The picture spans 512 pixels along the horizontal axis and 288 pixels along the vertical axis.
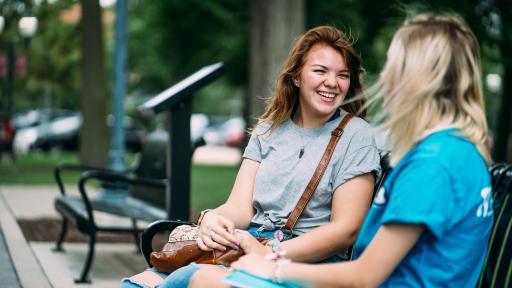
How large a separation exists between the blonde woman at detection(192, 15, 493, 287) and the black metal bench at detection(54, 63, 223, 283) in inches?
117

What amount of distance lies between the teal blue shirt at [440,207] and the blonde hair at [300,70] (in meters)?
1.11

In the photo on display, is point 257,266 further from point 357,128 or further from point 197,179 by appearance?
point 197,179

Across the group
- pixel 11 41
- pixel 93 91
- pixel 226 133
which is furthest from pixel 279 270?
pixel 226 133

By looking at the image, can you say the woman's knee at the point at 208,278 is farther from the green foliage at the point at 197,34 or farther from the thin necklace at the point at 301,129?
the green foliage at the point at 197,34

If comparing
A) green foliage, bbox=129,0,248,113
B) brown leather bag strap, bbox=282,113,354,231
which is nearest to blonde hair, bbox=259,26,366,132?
brown leather bag strap, bbox=282,113,354,231

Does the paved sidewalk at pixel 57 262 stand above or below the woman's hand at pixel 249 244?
below

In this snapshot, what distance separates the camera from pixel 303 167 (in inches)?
133

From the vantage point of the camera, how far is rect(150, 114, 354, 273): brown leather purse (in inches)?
126

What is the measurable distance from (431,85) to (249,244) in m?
1.09

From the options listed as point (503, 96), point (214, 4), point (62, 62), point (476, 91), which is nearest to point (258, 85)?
point (476, 91)

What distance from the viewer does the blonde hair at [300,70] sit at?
3.47m

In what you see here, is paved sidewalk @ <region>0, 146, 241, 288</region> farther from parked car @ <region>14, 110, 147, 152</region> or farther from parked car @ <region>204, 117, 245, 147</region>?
parked car @ <region>204, 117, 245, 147</region>

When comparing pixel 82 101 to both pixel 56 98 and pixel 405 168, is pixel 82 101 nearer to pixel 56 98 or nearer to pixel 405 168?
pixel 405 168

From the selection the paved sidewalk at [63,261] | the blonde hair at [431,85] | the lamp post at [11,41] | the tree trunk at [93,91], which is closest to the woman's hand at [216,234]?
the blonde hair at [431,85]
